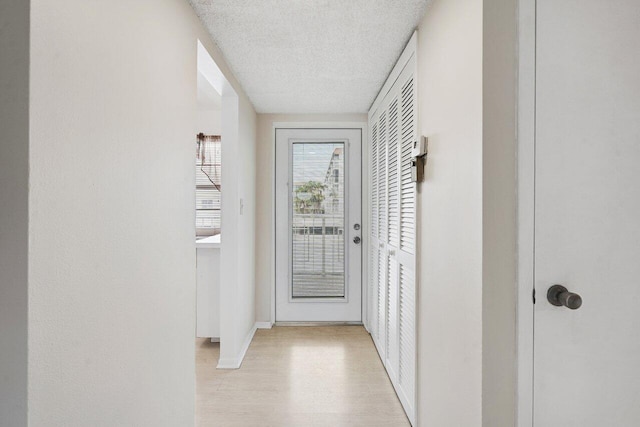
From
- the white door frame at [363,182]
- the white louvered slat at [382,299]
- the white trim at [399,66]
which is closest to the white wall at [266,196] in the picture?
the white door frame at [363,182]

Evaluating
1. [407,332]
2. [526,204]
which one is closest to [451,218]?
[526,204]

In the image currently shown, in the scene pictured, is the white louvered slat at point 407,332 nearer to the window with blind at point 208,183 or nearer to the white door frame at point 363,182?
the white door frame at point 363,182

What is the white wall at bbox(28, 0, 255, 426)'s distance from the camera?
881mm

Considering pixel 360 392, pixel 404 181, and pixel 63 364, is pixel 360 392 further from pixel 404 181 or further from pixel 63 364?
pixel 63 364

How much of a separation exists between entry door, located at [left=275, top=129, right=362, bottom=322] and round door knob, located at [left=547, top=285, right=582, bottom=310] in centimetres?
276

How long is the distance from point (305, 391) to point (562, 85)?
2.24 meters

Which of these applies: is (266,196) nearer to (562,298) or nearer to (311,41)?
(311,41)

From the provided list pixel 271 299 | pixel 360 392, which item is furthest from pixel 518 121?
pixel 271 299

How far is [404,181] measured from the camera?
2.37 m

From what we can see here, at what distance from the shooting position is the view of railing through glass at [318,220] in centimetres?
397

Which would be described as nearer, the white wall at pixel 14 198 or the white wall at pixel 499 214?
the white wall at pixel 14 198

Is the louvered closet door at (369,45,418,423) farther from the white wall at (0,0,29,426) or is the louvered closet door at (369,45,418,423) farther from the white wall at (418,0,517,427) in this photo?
the white wall at (0,0,29,426)

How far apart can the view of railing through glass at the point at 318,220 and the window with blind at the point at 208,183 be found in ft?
2.74

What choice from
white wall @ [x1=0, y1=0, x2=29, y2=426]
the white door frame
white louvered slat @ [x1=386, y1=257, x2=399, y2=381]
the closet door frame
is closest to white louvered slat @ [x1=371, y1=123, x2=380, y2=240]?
the closet door frame
